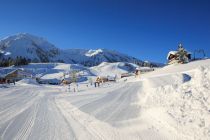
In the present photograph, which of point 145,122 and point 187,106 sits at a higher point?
point 187,106

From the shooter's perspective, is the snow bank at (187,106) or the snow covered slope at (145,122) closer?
the snow bank at (187,106)

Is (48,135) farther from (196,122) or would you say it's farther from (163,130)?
(196,122)

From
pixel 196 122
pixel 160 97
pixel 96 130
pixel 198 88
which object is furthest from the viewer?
pixel 160 97

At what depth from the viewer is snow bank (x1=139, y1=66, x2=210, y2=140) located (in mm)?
8031

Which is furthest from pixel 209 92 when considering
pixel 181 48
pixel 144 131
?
pixel 181 48

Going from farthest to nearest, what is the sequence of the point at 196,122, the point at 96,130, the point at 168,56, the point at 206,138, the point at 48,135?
the point at 168,56 → the point at 96,130 → the point at 48,135 → the point at 196,122 → the point at 206,138

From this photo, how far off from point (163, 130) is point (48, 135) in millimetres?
3805

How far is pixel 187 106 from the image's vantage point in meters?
9.62

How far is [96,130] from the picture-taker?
968 cm

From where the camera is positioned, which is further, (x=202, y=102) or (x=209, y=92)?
(x=209, y=92)

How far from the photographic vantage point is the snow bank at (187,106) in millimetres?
8031

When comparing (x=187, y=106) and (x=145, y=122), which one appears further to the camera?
(x=145, y=122)

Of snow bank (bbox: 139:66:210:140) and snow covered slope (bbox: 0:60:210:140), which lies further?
snow covered slope (bbox: 0:60:210:140)

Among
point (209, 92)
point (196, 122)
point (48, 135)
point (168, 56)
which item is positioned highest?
point (168, 56)
